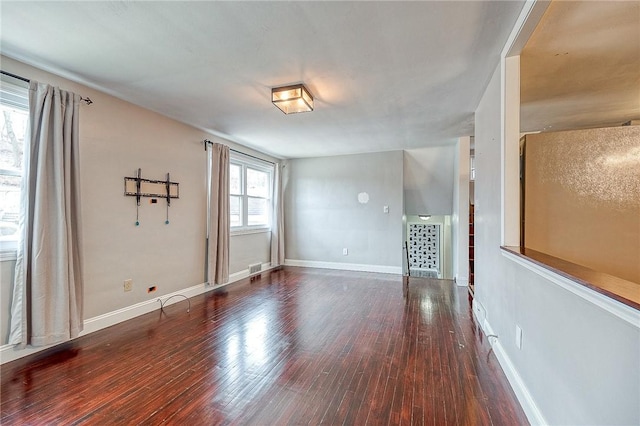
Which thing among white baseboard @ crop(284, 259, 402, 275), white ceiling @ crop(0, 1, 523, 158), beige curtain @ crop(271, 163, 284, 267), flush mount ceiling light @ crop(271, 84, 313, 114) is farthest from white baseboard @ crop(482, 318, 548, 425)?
beige curtain @ crop(271, 163, 284, 267)

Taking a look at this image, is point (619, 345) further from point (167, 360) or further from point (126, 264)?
point (126, 264)

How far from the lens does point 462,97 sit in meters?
2.95

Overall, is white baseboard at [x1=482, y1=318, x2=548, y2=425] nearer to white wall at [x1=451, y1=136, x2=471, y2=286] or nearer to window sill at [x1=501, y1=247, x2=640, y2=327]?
window sill at [x1=501, y1=247, x2=640, y2=327]

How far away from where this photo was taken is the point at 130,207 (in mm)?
3156

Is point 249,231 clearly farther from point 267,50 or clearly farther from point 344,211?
point 267,50

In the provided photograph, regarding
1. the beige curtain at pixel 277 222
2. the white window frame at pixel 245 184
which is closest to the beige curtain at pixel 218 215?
the white window frame at pixel 245 184

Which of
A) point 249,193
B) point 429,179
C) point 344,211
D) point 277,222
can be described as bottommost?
point 277,222

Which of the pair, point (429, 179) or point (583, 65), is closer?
point (583, 65)

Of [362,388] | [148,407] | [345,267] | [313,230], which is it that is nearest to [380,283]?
[345,267]

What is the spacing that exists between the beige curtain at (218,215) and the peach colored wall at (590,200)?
153 inches

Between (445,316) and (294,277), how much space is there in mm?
2764

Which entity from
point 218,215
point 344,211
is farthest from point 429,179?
point 218,215

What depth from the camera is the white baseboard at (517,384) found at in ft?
5.08

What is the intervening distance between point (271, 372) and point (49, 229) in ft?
7.40
